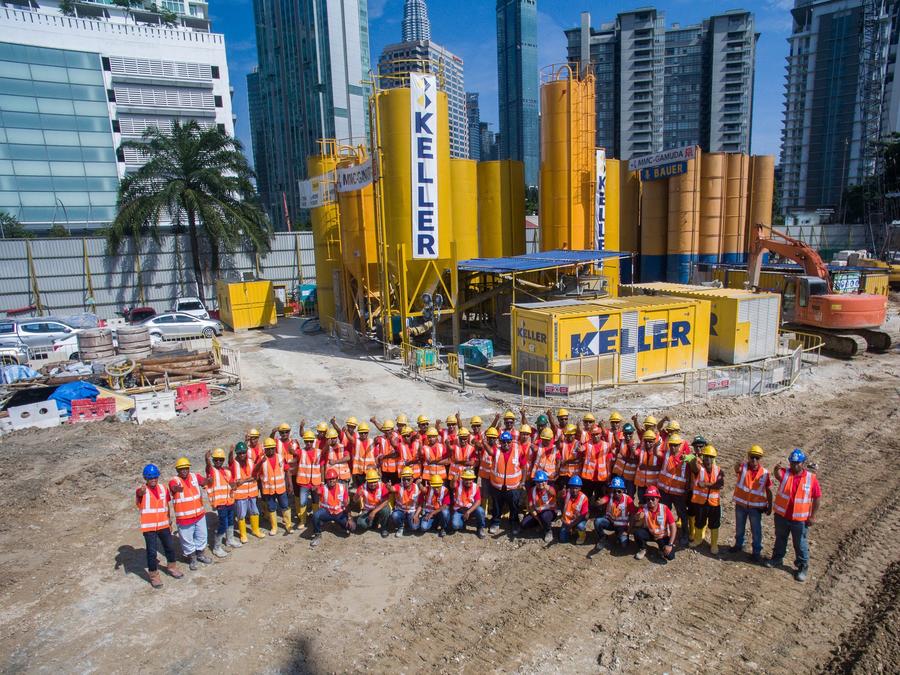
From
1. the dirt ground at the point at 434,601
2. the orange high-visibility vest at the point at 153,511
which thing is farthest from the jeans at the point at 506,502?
the orange high-visibility vest at the point at 153,511

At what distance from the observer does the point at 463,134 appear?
616ft

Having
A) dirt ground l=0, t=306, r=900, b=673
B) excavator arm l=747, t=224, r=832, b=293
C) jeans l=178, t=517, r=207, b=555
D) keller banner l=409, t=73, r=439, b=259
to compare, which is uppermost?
keller banner l=409, t=73, r=439, b=259

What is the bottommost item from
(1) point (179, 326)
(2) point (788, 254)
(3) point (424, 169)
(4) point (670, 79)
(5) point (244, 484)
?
(5) point (244, 484)

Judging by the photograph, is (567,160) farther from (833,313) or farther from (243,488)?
(243,488)

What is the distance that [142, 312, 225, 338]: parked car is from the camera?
78.2ft

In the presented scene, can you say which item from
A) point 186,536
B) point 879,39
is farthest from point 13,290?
point 879,39

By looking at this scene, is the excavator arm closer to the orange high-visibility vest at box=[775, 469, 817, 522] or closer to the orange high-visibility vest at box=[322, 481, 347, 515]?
the orange high-visibility vest at box=[775, 469, 817, 522]

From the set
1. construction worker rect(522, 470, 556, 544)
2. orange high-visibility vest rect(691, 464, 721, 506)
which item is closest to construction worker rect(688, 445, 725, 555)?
orange high-visibility vest rect(691, 464, 721, 506)

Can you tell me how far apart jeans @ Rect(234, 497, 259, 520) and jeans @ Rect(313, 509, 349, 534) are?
36.9 inches

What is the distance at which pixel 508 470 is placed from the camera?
341 inches

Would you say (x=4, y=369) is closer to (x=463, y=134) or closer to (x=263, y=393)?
(x=263, y=393)

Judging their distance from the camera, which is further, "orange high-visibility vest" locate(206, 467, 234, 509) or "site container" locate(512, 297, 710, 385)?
"site container" locate(512, 297, 710, 385)

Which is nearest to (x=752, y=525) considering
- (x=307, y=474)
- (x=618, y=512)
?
(x=618, y=512)

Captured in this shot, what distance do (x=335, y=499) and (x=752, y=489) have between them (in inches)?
232
